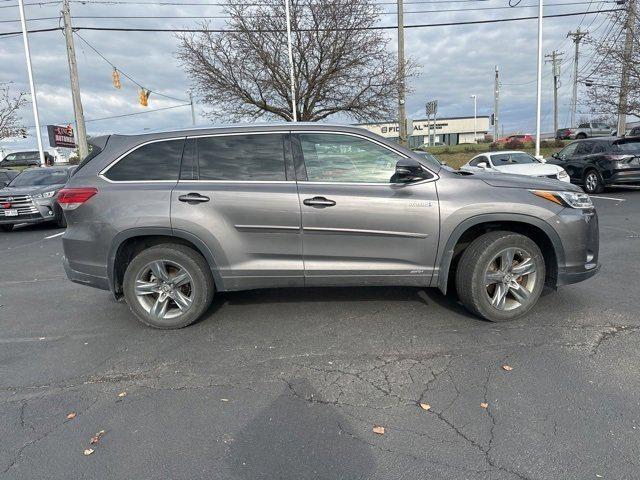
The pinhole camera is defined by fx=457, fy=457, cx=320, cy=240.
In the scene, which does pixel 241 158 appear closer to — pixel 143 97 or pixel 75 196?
pixel 75 196

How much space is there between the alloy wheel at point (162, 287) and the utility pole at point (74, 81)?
19773 mm

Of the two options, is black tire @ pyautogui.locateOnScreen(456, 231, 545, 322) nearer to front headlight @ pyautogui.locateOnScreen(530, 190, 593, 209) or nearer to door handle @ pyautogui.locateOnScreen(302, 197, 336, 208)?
front headlight @ pyautogui.locateOnScreen(530, 190, 593, 209)

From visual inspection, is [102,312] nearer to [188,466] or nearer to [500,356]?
[188,466]

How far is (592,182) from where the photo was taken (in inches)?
554

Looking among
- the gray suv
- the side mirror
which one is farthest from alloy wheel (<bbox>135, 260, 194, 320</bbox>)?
the side mirror

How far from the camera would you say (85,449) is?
2.69 meters

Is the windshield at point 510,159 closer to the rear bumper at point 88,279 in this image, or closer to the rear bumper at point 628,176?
the rear bumper at point 628,176

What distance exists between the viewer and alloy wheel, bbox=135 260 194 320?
429 cm

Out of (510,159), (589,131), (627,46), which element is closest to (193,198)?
(510,159)

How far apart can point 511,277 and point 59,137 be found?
29197 mm

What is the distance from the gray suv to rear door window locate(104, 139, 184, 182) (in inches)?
0.4

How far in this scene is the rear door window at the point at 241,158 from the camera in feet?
13.7

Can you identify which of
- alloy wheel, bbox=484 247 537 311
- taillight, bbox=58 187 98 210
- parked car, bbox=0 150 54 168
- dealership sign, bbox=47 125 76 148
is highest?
dealership sign, bbox=47 125 76 148

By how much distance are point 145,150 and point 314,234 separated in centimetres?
178
